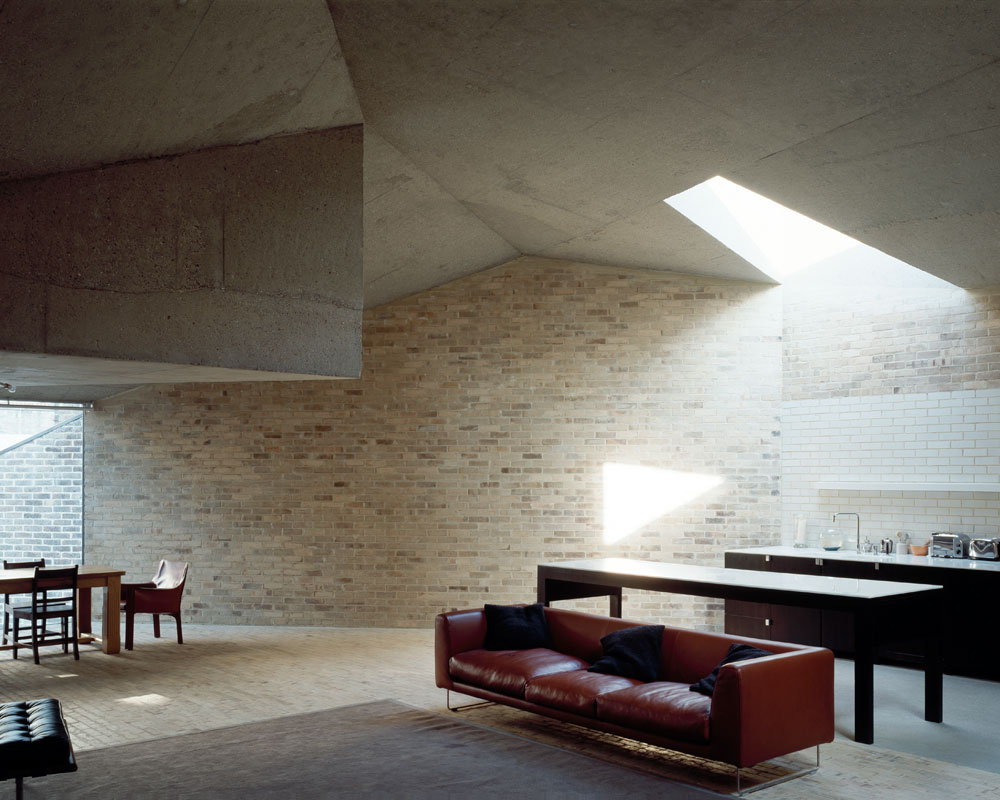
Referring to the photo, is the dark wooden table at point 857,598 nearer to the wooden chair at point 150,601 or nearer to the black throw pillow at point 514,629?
the black throw pillow at point 514,629

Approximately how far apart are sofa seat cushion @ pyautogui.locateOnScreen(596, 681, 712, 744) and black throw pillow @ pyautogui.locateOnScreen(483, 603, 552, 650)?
136 cm

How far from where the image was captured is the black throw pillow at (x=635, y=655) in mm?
5750

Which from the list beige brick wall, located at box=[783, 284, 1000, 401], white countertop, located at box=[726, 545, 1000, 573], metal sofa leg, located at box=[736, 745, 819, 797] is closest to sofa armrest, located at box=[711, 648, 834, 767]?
metal sofa leg, located at box=[736, 745, 819, 797]

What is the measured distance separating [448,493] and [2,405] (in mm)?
5075

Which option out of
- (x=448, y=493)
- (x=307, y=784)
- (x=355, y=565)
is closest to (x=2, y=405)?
(x=355, y=565)

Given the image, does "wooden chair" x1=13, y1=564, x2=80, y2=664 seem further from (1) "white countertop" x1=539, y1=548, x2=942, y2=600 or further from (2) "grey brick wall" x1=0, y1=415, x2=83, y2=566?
(1) "white countertop" x1=539, y1=548, x2=942, y2=600

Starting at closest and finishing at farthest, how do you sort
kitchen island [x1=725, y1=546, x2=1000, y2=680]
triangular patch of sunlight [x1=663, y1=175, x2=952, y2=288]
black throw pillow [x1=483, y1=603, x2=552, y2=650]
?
1. black throw pillow [x1=483, y1=603, x2=552, y2=650]
2. kitchen island [x1=725, y1=546, x2=1000, y2=680]
3. triangular patch of sunlight [x1=663, y1=175, x2=952, y2=288]

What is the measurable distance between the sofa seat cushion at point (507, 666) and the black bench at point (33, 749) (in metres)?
2.60

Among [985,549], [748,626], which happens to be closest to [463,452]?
[748,626]

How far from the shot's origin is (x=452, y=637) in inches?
257

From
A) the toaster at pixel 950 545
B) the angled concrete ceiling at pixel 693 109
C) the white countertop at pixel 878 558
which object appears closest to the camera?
the angled concrete ceiling at pixel 693 109

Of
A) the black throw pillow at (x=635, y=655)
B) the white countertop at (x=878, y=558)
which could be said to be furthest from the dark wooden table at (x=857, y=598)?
the white countertop at (x=878, y=558)

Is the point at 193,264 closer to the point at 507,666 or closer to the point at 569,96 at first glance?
the point at 569,96

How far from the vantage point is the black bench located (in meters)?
4.05
